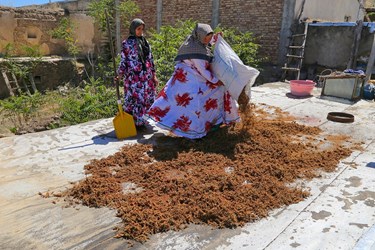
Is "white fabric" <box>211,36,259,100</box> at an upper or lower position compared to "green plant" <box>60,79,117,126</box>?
upper

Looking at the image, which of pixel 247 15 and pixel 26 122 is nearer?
pixel 26 122

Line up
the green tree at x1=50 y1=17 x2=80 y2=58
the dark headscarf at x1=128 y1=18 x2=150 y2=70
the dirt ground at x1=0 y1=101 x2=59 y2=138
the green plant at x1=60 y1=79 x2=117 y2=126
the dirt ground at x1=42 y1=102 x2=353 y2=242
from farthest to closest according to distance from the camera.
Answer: the green tree at x1=50 y1=17 x2=80 y2=58, the green plant at x1=60 y1=79 x2=117 y2=126, the dirt ground at x1=0 y1=101 x2=59 y2=138, the dark headscarf at x1=128 y1=18 x2=150 y2=70, the dirt ground at x1=42 y1=102 x2=353 y2=242

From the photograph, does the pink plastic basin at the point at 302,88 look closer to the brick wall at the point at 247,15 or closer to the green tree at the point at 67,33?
the brick wall at the point at 247,15

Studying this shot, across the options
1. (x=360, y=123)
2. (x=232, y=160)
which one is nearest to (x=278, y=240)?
(x=232, y=160)

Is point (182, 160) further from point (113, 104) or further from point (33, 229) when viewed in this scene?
point (113, 104)

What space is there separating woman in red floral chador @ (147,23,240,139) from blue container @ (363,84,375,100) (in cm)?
408

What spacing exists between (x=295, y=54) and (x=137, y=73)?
637 centimetres

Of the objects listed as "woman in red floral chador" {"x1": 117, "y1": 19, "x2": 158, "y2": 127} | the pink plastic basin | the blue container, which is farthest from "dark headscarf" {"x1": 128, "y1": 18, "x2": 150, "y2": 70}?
the blue container

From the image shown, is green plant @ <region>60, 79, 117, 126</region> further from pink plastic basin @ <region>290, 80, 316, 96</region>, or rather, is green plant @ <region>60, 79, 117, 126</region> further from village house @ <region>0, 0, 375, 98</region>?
village house @ <region>0, 0, 375, 98</region>

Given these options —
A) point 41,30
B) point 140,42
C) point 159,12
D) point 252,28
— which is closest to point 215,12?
point 252,28

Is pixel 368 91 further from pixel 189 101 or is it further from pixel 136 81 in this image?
pixel 136 81

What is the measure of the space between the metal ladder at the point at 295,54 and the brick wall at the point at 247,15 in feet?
1.33

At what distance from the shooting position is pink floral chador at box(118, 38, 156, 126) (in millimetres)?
4121

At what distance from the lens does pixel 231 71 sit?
3.71 m
